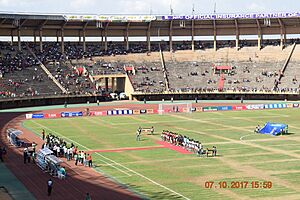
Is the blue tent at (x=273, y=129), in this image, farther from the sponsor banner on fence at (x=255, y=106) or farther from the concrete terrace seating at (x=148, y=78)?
the concrete terrace seating at (x=148, y=78)

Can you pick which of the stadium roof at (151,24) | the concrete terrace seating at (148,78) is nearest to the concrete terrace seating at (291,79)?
the stadium roof at (151,24)

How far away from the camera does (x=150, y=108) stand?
9194 cm

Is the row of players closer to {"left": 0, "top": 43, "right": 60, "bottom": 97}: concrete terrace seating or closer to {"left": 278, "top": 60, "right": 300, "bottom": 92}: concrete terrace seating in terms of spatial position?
{"left": 0, "top": 43, "right": 60, "bottom": 97}: concrete terrace seating

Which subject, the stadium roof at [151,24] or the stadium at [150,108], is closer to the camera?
the stadium at [150,108]

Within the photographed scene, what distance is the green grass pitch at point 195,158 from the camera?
33.2 m

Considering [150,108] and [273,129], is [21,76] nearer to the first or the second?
[150,108]

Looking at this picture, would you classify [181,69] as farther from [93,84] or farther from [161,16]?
[93,84]

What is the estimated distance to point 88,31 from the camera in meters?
120

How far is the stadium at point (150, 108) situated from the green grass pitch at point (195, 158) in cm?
15

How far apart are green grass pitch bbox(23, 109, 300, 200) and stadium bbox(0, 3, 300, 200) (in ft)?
0.48

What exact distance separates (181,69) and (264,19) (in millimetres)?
21827
